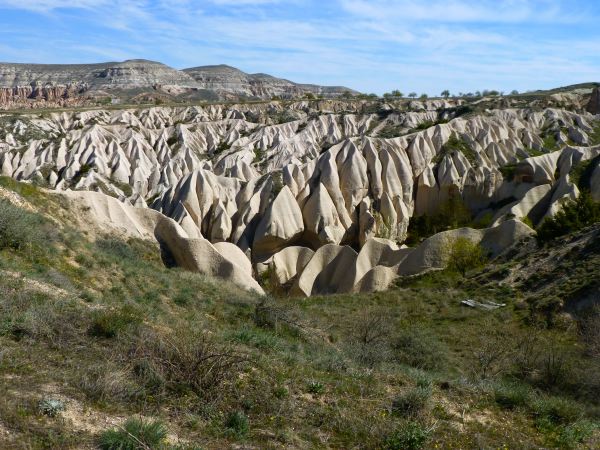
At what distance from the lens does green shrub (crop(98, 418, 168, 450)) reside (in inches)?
181

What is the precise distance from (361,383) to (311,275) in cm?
1805

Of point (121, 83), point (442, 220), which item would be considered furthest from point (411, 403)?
point (121, 83)

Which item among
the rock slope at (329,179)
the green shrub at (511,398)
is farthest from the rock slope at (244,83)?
the green shrub at (511,398)

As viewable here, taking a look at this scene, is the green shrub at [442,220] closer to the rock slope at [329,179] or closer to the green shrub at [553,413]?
the rock slope at [329,179]

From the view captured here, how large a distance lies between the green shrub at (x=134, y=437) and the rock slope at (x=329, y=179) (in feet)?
51.9

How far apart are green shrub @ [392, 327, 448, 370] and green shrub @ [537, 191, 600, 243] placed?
11.1 metres

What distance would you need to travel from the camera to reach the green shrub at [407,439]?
17.5 feet

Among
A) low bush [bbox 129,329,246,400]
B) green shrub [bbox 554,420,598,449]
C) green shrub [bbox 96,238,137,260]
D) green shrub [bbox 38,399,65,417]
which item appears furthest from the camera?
green shrub [bbox 96,238,137,260]

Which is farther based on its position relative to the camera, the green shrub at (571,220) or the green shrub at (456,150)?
the green shrub at (456,150)

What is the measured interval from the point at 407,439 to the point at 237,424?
159 cm

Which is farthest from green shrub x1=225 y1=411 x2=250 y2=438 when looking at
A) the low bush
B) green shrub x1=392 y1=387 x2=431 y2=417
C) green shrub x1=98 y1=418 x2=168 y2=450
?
green shrub x1=392 y1=387 x2=431 y2=417

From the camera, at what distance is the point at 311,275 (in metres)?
24.9

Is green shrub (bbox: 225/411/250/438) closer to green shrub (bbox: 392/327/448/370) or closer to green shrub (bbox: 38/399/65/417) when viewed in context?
green shrub (bbox: 38/399/65/417)

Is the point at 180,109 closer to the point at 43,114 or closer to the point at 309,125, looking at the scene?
the point at 43,114
